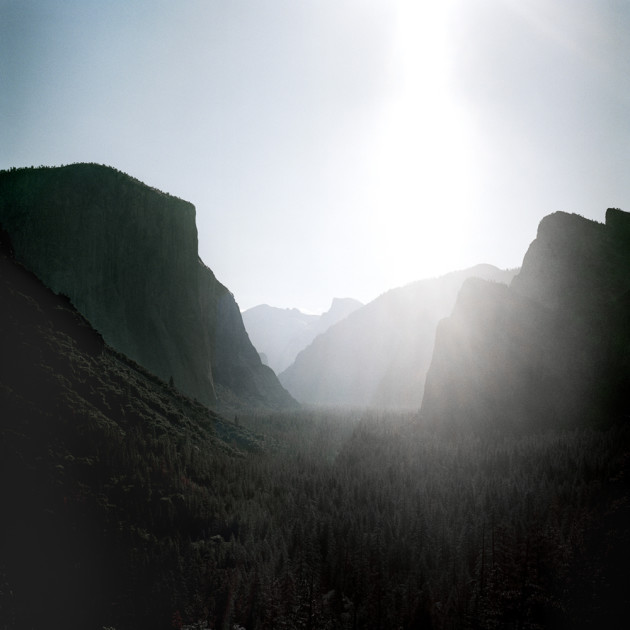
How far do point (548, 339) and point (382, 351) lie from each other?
119 m

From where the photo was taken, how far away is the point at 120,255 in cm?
4325

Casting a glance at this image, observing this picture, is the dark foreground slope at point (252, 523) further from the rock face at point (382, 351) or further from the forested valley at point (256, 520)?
the rock face at point (382, 351)

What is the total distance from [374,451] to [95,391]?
712 inches

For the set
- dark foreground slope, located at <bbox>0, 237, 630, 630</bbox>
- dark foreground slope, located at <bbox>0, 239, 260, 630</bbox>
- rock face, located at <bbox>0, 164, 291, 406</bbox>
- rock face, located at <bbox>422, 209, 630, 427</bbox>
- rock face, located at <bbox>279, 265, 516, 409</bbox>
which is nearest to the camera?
dark foreground slope, located at <bbox>0, 237, 630, 630</bbox>

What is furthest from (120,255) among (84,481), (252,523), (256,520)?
(252,523)

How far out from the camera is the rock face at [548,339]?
26.7 metres

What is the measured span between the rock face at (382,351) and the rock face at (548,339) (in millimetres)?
73122

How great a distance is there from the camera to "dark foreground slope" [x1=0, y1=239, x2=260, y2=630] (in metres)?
8.69

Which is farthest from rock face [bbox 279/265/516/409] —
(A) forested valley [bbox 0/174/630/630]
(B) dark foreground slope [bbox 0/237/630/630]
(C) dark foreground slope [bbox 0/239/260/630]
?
(C) dark foreground slope [bbox 0/239/260/630]

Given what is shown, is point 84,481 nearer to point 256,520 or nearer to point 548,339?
point 256,520

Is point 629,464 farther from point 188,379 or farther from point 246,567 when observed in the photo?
point 188,379

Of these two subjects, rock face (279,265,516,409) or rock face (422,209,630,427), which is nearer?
rock face (422,209,630,427)

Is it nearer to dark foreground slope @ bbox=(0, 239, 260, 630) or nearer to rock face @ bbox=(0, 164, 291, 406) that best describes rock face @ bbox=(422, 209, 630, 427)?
dark foreground slope @ bbox=(0, 239, 260, 630)

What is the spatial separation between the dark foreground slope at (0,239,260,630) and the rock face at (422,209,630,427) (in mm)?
21056
